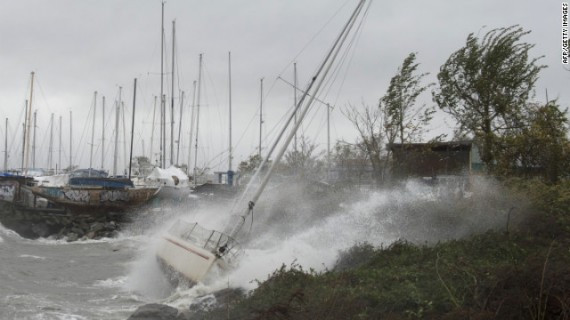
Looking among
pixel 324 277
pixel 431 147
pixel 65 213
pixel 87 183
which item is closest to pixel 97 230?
pixel 65 213

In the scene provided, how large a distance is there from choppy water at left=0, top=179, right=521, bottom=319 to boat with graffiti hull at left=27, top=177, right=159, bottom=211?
43.6 feet

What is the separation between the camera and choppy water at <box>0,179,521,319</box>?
46.1 ft

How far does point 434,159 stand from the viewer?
87.1 feet

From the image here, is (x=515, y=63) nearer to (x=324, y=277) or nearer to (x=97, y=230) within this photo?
(x=324, y=277)

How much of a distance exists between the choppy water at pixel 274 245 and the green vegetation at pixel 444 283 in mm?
1547

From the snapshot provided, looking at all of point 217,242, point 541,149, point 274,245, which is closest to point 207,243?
point 217,242

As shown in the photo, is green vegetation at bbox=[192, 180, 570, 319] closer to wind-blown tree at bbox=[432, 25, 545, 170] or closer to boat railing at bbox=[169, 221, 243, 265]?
boat railing at bbox=[169, 221, 243, 265]

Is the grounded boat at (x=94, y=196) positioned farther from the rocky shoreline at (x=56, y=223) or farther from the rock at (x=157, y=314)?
the rock at (x=157, y=314)

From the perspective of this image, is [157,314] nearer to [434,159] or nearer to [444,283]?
[444,283]

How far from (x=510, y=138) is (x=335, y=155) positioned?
2180 cm

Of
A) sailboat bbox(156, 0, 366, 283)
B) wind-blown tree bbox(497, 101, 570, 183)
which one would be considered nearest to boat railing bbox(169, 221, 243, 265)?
sailboat bbox(156, 0, 366, 283)

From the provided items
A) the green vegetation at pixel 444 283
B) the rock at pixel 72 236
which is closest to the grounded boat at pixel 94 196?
the rock at pixel 72 236

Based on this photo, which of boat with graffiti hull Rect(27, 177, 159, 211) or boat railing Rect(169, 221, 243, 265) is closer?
boat railing Rect(169, 221, 243, 265)

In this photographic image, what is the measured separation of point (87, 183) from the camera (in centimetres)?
4253
